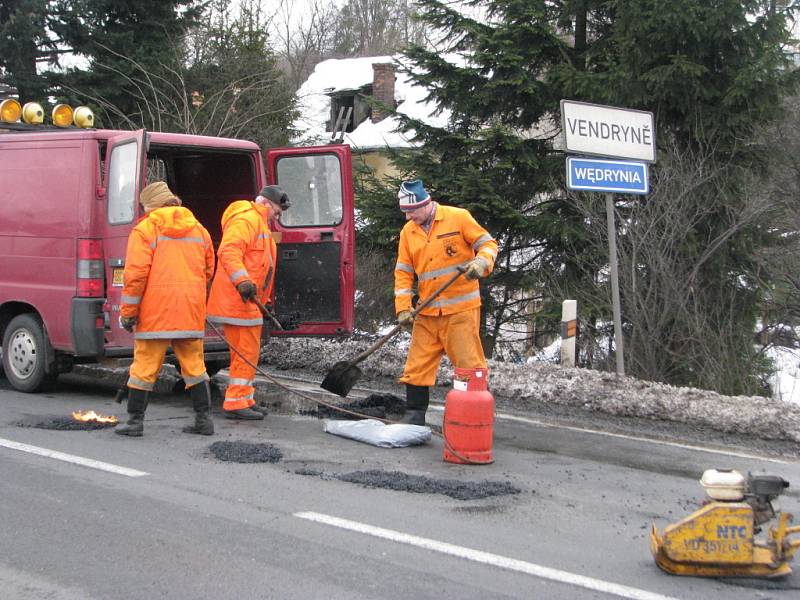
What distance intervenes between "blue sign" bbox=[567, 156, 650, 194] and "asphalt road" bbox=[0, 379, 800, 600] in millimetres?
2572

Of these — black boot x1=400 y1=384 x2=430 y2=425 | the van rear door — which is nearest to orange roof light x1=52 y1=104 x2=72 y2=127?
the van rear door

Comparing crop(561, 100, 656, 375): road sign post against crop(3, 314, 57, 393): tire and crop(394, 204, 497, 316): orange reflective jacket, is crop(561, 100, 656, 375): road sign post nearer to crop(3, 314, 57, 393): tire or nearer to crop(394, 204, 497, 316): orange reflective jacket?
crop(394, 204, 497, 316): orange reflective jacket

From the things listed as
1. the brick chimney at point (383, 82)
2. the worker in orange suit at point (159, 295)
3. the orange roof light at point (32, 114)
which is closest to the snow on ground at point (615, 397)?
the worker in orange suit at point (159, 295)

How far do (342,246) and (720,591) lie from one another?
5.56 meters

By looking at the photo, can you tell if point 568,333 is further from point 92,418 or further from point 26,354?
point 26,354

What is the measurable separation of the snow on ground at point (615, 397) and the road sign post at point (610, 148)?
1.76 ft

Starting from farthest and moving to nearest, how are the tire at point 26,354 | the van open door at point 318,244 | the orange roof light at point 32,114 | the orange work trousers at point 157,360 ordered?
the orange roof light at point 32,114, the van open door at point 318,244, the tire at point 26,354, the orange work trousers at point 157,360

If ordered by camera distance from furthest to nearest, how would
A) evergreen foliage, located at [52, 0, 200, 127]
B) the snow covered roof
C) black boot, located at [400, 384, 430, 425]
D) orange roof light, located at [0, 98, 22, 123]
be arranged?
the snow covered roof, evergreen foliage, located at [52, 0, 200, 127], orange roof light, located at [0, 98, 22, 123], black boot, located at [400, 384, 430, 425]

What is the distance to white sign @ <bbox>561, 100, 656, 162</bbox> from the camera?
8.38 meters

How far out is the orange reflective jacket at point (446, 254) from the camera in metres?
6.74

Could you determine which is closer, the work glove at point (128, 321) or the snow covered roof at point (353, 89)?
the work glove at point (128, 321)

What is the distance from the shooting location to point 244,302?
24.1ft

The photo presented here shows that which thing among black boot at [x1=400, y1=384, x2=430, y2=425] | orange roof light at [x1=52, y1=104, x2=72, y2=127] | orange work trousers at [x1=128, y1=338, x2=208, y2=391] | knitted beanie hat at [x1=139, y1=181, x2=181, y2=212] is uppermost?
orange roof light at [x1=52, y1=104, x2=72, y2=127]

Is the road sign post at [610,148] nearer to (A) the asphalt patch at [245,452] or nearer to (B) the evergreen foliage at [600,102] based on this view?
(B) the evergreen foliage at [600,102]
